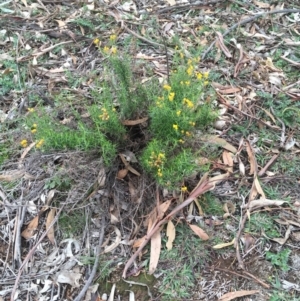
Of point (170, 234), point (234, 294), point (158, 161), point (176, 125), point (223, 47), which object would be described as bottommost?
point (234, 294)

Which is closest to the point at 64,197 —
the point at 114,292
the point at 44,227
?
the point at 44,227

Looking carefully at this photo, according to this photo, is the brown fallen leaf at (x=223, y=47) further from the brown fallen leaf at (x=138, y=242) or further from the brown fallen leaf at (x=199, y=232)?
the brown fallen leaf at (x=138, y=242)

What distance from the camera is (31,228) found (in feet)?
7.60

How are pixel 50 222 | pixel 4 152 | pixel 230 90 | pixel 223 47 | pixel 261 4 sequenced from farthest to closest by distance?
pixel 261 4
pixel 223 47
pixel 230 90
pixel 4 152
pixel 50 222

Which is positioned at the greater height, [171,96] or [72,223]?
[171,96]

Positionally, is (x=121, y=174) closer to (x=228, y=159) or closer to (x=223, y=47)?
(x=228, y=159)

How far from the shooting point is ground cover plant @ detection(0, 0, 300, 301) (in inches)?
85.1

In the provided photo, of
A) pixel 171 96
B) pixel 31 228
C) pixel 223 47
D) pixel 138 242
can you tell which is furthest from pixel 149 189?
pixel 223 47

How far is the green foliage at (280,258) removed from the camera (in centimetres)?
219

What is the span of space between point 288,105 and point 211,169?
698 mm

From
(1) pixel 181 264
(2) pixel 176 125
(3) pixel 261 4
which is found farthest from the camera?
(3) pixel 261 4

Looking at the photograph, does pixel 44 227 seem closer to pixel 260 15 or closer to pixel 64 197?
pixel 64 197

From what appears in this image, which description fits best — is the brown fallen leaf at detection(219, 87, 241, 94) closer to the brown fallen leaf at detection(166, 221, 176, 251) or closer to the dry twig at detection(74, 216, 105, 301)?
the brown fallen leaf at detection(166, 221, 176, 251)

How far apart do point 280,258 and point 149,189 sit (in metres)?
0.72
